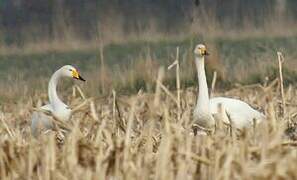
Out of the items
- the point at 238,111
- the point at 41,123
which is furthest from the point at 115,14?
the point at 41,123

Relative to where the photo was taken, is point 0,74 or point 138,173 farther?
point 0,74

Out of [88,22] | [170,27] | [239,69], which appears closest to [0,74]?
[239,69]

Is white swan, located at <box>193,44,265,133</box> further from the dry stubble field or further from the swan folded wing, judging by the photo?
the dry stubble field

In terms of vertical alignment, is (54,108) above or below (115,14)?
below

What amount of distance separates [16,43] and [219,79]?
10.2 metres

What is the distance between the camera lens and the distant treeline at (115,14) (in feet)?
72.5

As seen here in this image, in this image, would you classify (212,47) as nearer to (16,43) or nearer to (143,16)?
(16,43)

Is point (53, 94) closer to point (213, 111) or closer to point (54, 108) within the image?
point (54, 108)

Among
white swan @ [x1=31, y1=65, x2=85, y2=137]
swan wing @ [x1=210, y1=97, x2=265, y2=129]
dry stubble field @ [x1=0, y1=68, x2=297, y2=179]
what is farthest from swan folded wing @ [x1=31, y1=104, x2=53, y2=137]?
swan wing @ [x1=210, y1=97, x2=265, y2=129]

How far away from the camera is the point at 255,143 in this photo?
3.68 meters

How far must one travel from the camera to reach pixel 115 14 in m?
21.3

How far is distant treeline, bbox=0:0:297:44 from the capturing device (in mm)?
22094

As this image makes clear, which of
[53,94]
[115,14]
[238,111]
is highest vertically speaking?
[115,14]

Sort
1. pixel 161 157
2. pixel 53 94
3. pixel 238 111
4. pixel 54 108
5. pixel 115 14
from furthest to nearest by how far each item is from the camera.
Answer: pixel 115 14 < pixel 53 94 < pixel 54 108 < pixel 238 111 < pixel 161 157
